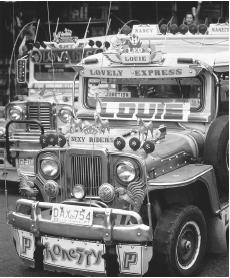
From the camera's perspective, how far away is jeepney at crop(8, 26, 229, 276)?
5.11 meters

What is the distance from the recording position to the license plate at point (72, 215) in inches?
200

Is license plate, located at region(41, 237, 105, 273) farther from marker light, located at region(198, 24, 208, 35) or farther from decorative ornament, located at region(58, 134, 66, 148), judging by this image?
marker light, located at region(198, 24, 208, 35)

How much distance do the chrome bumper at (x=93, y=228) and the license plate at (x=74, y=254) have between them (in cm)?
7

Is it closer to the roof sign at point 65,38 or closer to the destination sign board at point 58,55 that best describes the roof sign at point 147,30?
the destination sign board at point 58,55

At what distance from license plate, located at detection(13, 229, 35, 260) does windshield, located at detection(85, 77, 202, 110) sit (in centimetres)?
204

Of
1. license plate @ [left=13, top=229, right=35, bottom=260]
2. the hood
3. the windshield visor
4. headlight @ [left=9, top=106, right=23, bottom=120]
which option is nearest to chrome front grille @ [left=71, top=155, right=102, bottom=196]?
the hood

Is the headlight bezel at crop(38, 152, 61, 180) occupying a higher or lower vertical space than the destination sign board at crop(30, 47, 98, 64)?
lower

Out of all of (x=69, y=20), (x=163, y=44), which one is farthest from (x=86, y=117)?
(x=69, y=20)

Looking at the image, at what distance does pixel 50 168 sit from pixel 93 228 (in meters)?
0.88

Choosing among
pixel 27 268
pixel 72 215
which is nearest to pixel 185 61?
pixel 72 215

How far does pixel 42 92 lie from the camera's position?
10695 millimetres

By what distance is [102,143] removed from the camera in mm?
5496

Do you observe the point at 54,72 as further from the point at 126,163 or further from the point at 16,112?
the point at 126,163

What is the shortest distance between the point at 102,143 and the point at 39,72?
5925 mm
